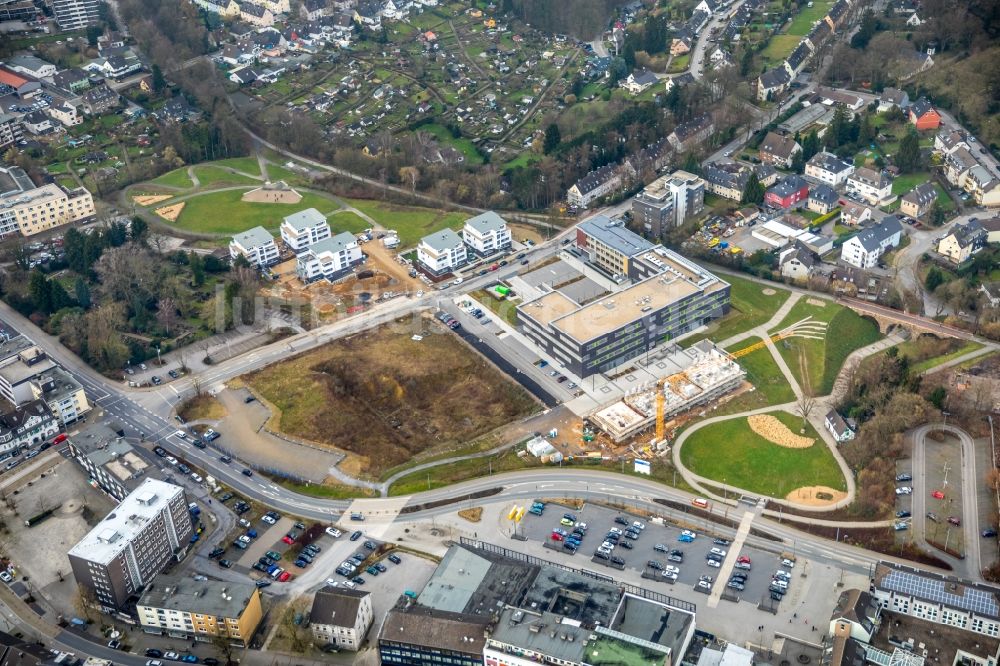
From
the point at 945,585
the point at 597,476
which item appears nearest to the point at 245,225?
the point at 597,476

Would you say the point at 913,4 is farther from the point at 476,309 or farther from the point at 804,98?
the point at 476,309

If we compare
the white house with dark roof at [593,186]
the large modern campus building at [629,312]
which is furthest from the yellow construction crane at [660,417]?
the white house with dark roof at [593,186]

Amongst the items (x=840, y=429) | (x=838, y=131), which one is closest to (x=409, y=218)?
(x=838, y=131)

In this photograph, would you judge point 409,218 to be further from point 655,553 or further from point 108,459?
point 655,553

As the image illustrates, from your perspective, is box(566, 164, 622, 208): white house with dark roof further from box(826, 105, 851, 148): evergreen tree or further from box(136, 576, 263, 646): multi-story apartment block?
box(136, 576, 263, 646): multi-story apartment block

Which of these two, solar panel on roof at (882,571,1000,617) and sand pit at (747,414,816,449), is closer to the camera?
solar panel on roof at (882,571,1000,617)

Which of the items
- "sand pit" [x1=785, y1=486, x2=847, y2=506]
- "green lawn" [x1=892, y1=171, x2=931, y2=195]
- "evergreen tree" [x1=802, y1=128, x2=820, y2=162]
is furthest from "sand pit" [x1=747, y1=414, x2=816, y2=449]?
"evergreen tree" [x1=802, y1=128, x2=820, y2=162]

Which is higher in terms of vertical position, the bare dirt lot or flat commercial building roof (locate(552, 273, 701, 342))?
flat commercial building roof (locate(552, 273, 701, 342))
